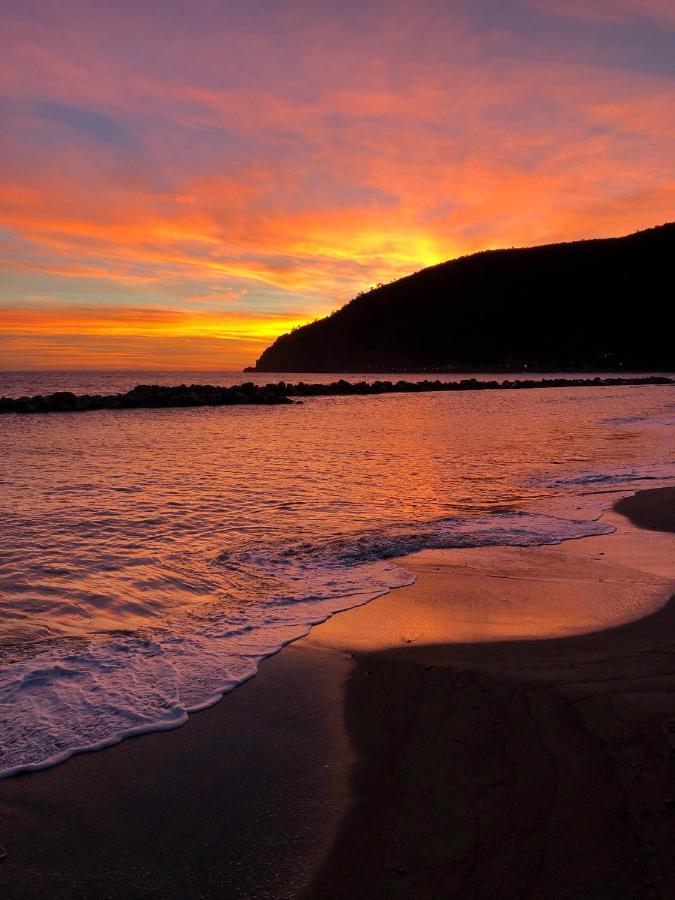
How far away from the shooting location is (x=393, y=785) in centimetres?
A: 259

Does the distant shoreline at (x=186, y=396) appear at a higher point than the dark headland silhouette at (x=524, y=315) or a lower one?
lower

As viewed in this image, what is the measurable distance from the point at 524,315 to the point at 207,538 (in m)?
123

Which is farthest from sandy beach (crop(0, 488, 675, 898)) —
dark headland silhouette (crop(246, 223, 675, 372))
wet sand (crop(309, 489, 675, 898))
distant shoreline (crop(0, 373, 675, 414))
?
dark headland silhouette (crop(246, 223, 675, 372))

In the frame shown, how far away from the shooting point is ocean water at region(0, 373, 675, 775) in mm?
3582

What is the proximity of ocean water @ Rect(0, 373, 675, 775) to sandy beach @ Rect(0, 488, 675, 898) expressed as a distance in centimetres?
37

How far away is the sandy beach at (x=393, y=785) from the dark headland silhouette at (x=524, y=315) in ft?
348

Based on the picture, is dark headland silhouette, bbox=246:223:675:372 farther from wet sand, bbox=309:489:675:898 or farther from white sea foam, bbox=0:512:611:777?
wet sand, bbox=309:489:675:898

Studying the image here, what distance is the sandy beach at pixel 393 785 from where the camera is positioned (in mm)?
2123

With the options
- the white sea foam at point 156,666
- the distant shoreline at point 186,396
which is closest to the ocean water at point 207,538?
the white sea foam at point 156,666

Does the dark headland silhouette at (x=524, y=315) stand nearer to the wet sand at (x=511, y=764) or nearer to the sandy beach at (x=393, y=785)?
the wet sand at (x=511, y=764)

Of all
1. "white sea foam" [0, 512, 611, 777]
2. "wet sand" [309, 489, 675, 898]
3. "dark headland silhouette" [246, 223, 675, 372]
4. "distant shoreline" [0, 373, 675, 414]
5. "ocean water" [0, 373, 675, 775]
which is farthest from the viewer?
"dark headland silhouette" [246, 223, 675, 372]

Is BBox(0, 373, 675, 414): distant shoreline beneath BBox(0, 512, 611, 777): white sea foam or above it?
above

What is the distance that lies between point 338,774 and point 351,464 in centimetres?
941

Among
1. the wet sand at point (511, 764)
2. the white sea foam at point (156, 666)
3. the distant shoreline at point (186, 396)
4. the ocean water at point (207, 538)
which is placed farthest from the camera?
the distant shoreline at point (186, 396)
